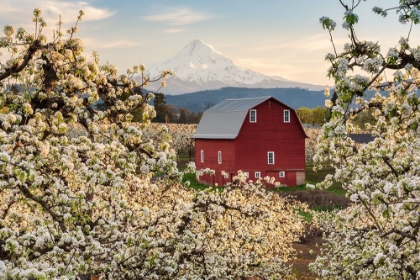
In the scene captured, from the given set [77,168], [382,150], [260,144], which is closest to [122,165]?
[77,168]

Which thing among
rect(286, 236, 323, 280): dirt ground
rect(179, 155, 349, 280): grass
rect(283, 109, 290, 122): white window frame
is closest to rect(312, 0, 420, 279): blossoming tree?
rect(179, 155, 349, 280): grass

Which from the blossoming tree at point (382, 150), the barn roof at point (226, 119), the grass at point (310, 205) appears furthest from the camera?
the barn roof at point (226, 119)

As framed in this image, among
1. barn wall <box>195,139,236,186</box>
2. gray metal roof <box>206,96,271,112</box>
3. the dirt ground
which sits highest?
gray metal roof <box>206,96,271,112</box>

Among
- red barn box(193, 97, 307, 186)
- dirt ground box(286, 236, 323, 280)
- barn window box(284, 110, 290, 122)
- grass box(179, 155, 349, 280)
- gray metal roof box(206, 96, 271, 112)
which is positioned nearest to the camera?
dirt ground box(286, 236, 323, 280)

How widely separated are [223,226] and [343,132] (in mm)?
8938

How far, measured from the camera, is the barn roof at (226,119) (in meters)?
62.9

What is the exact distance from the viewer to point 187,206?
39.1ft

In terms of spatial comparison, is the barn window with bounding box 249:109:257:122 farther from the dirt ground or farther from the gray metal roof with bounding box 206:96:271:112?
the dirt ground

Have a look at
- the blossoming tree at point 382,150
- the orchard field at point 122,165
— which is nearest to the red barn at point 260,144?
the orchard field at point 122,165

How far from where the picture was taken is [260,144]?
62.8m

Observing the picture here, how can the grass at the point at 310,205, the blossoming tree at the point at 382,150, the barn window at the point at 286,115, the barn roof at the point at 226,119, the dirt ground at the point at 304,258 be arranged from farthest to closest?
the barn window at the point at 286,115
the barn roof at the point at 226,119
the grass at the point at 310,205
the dirt ground at the point at 304,258
the blossoming tree at the point at 382,150

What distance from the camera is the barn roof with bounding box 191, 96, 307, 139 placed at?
2475 inches

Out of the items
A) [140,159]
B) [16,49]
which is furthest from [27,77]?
[140,159]

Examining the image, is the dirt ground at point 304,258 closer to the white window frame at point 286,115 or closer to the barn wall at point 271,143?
the barn wall at point 271,143
